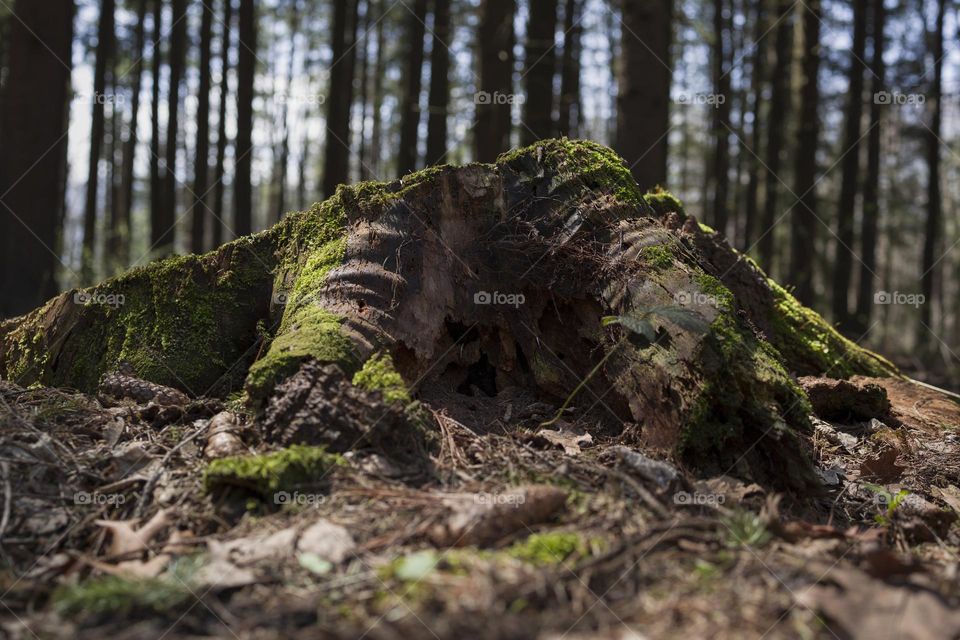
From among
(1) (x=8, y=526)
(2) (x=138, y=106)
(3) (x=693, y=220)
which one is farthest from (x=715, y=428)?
(2) (x=138, y=106)

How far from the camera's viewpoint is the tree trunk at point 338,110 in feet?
37.1

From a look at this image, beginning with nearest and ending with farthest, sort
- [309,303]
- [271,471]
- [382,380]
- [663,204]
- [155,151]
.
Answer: [271,471] < [382,380] < [309,303] < [663,204] < [155,151]

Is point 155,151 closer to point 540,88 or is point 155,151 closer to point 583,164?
point 540,88

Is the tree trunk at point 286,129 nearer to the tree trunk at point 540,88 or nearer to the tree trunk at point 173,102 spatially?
the tree trunk at point 173,102

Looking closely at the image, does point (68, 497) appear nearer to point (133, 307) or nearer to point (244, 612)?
point (244, 612)

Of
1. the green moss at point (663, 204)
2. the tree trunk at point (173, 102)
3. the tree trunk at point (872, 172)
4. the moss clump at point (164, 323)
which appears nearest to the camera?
the moss clump at point (164, 323)

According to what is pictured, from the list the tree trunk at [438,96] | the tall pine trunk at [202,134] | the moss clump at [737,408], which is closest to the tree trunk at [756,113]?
the tree trunk at [438,96]

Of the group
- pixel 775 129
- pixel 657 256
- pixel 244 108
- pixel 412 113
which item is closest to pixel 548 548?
pixel 657 256

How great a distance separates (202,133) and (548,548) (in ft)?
43.3

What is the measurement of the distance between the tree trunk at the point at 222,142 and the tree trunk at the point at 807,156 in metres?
10.6

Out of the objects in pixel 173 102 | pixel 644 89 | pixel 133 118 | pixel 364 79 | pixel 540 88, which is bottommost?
pixel 644 89

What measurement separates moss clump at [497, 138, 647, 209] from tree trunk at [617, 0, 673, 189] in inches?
125

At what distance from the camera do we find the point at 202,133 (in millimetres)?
13469

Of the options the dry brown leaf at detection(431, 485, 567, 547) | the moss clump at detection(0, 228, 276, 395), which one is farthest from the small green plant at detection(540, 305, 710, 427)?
the moss clump at detection(0, 228, 276, 395)
